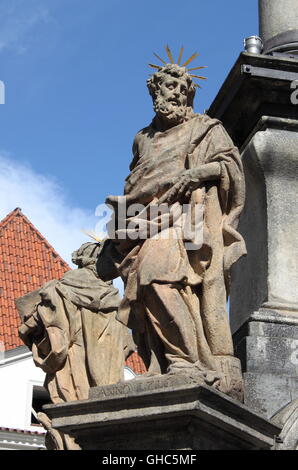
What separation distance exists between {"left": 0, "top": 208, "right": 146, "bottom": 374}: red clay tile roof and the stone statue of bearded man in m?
17.2

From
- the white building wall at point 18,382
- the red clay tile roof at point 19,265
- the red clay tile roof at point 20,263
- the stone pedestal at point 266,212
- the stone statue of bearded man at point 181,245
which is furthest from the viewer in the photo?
the red clay tile roof at point 20,263

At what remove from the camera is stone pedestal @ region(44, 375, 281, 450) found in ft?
17.0

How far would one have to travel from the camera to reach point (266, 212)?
682 cm

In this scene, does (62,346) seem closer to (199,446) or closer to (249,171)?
(249,171)

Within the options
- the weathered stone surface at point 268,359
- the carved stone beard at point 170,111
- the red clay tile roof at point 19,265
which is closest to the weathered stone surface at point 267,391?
the weathered stone surface at point 268,359

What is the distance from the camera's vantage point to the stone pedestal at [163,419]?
517 cm

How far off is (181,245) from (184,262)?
110mm

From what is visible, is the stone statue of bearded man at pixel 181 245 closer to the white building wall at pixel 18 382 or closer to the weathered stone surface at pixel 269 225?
the weathered stone surface at pixel 269 225

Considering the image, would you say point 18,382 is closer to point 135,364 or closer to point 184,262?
point 135,364

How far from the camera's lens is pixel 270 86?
6.97 meters

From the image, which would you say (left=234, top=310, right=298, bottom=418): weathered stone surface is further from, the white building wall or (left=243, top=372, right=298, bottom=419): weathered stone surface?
the white building wall

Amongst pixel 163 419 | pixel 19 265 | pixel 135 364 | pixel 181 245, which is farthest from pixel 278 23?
pixel 19 265

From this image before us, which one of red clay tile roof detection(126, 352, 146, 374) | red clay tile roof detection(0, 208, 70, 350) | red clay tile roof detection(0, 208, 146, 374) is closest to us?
red clay tile roof detection(126, 352, 146, 374)

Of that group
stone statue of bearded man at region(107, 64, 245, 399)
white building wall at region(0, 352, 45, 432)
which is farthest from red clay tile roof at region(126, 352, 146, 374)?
stone statue of bearded man at region(107, 64, 245, 399)
